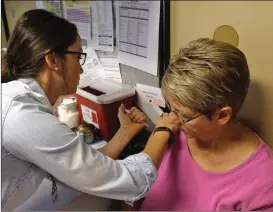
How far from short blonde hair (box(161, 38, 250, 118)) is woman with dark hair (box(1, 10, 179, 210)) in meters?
0.20

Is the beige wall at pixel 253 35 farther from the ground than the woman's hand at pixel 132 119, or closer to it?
farther from the ground

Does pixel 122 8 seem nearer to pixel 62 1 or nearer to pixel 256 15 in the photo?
pixel 62 1

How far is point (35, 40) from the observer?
3.37 feet

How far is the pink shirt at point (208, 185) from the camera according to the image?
3.04 ft

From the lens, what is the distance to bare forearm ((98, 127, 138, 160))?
4.17 ft

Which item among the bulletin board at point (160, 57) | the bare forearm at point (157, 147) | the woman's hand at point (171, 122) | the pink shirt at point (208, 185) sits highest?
the bulletin board at point (160, 57)

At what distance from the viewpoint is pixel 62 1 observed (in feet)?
6.20

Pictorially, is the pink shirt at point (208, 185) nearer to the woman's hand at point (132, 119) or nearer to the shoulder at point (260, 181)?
the shoulder at point (260, 181)

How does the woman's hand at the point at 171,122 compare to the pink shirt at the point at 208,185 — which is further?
the woman's hand at the point at 171,122

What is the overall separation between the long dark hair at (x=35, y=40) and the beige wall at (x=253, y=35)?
49 cm

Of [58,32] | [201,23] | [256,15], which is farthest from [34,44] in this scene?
[256,15]

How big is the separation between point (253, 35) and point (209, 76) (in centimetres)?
23

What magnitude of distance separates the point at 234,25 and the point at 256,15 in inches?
3.5

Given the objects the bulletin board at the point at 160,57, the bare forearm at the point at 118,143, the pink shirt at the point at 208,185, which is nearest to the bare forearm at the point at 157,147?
the pink shirt at the point at 208,185
